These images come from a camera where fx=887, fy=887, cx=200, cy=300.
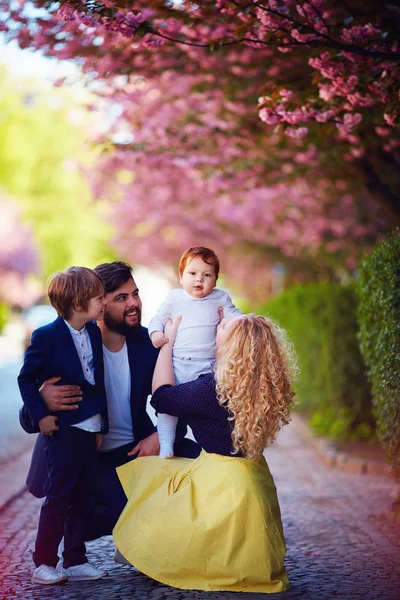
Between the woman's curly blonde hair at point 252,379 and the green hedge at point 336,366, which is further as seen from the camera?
the green hedge at point 336,366

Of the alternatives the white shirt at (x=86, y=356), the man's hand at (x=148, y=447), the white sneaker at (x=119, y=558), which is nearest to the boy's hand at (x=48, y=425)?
the white shirt at (x=86, y=356)

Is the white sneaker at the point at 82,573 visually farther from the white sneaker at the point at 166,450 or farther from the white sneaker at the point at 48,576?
the white sneaker at the point at 166,450

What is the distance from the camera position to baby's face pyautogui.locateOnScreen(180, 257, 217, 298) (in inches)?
209

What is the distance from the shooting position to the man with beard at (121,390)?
5.31 metres

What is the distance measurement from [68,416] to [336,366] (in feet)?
22.1

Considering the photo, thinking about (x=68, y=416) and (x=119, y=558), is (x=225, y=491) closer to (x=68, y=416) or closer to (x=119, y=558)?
(x=68, y=416)

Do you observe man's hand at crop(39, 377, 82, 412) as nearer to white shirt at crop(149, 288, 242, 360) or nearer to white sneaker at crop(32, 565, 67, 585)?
white shirt at crop(149, 288, 242, 360)

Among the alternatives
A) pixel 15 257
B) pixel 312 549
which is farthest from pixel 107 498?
pixel 15 257

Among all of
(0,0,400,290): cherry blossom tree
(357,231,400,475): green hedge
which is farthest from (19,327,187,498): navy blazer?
(0,0,400,290): cherry blossom tree

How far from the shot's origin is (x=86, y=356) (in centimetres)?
512

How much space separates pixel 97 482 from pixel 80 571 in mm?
519

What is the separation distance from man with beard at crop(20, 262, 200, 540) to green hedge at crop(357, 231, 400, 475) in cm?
176

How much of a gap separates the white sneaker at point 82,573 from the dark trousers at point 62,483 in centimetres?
12

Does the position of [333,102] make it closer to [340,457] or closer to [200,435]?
[200,435]
